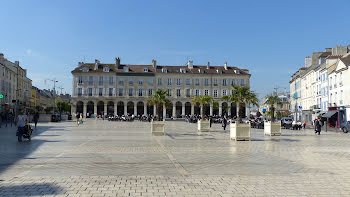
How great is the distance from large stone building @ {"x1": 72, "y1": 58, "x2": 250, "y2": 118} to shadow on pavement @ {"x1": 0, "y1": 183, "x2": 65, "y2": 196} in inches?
2847

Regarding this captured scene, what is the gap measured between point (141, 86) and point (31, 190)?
7504cm

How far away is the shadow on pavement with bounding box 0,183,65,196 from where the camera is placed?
595cm

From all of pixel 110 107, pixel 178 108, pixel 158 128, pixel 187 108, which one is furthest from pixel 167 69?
pixel 158 128

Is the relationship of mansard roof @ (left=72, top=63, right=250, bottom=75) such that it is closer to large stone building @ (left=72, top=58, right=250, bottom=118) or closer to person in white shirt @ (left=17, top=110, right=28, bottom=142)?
large stone building @ (left=72, top=58, right=250, bottom=118)

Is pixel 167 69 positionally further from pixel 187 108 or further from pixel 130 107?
pixel 130 107

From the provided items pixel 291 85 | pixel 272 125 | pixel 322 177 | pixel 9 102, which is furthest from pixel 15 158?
pixel 291 85

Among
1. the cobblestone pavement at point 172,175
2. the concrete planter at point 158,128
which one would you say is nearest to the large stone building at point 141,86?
the concrete planter at point 158,128

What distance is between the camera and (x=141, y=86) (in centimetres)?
8088

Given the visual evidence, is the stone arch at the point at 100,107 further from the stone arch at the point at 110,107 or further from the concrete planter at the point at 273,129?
the concrete planter at the point at 273,129

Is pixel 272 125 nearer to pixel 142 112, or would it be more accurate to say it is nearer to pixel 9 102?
pixel 9 102

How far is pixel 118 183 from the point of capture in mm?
6793

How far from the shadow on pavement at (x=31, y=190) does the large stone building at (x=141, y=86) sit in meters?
72.3

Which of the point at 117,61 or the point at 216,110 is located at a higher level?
the point at 117,61

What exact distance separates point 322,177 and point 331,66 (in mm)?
44864
